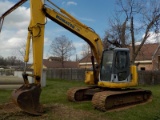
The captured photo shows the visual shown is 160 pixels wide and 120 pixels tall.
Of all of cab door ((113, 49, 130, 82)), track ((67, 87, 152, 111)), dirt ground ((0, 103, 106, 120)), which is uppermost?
cab door ((113, 49, 130, 82))

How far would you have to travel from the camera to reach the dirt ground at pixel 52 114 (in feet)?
28.7

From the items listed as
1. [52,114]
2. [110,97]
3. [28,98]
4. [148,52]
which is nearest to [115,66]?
[110,97]

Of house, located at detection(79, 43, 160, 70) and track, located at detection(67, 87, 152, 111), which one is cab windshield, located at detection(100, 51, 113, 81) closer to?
track, located at detection(67, 87, 152, 111)

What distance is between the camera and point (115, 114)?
32.2 ft

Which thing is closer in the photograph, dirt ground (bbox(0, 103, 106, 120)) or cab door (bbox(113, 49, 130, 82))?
dirt ground (bbox(0, 103, 106, 120))

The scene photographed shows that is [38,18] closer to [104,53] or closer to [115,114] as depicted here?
[104,53]

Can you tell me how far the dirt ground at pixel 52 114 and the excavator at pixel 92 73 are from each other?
291mm

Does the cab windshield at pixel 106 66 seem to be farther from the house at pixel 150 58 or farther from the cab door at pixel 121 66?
the house at pixel 150 58

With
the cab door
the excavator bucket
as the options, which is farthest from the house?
the excavator bucket

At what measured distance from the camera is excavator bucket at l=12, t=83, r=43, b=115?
8.60m

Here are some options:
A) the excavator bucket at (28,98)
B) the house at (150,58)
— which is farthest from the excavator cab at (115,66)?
the house at (150,58)

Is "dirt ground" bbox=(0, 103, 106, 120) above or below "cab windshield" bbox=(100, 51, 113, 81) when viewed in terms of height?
below

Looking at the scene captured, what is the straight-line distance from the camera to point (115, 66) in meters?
11.3

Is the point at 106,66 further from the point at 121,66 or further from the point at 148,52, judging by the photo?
the point at 148,52
